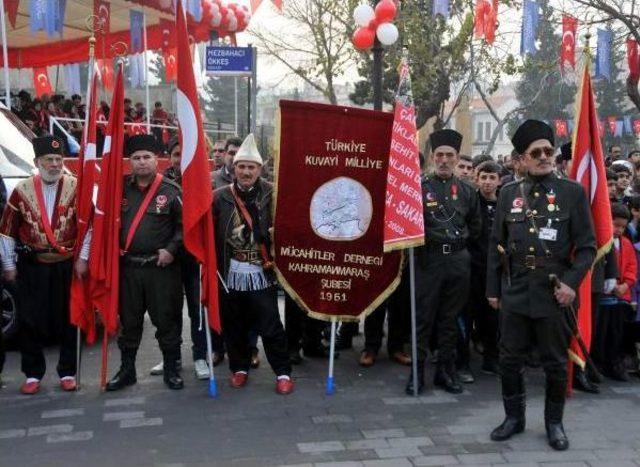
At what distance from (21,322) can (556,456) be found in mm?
3944

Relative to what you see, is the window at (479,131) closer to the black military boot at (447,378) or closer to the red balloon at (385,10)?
the red balloon at (385,10)

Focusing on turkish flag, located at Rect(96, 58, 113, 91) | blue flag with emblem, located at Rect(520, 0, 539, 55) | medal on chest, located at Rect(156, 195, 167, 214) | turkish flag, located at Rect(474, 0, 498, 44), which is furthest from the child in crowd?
turkish flag, located at Rect(96, 58, 113, 91)

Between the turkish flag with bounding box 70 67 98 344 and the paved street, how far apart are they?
616 mm

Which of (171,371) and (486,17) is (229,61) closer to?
(171,371)

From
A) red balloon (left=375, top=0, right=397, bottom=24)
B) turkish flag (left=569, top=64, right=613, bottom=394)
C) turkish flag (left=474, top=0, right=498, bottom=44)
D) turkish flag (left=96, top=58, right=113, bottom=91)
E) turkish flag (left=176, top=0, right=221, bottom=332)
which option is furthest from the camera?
turkish flag (left=96, top=58, right=113, bottom=91)

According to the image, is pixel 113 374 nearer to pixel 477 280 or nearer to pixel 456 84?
pixel 477 280

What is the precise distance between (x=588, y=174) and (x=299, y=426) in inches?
110

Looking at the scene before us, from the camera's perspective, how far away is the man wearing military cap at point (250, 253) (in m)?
5.48

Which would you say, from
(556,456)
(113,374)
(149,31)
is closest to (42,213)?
(113,374)

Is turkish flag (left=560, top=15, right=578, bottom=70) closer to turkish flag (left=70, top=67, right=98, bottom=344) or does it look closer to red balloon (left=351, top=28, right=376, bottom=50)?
red balloon (left=351, top=28, right=376, bottom=50)

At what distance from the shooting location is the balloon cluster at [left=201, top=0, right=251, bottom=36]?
1563 centimetres

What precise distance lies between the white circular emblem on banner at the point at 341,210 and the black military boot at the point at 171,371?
1.51m

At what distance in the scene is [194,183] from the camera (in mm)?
5230

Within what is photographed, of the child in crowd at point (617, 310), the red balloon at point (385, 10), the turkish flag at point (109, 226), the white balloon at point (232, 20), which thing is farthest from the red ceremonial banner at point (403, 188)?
the white balloon at point (232, 20)
